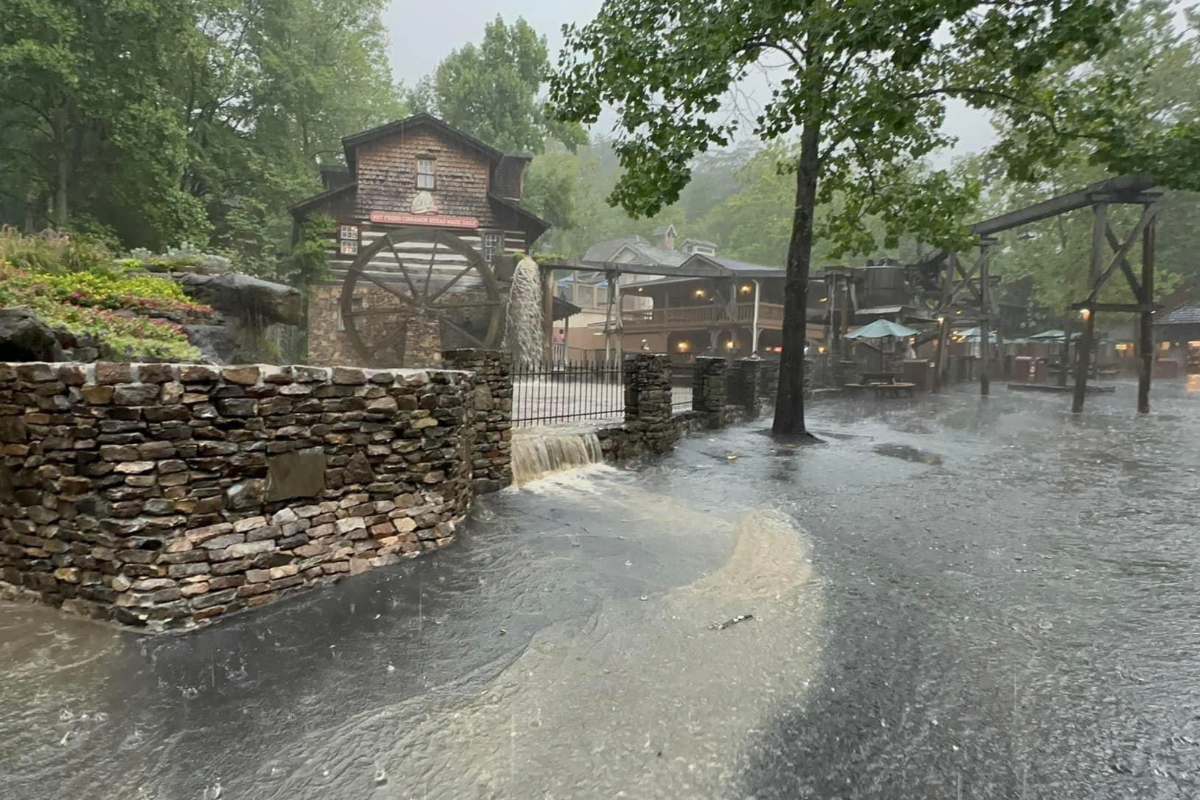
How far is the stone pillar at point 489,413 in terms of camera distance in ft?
25.1

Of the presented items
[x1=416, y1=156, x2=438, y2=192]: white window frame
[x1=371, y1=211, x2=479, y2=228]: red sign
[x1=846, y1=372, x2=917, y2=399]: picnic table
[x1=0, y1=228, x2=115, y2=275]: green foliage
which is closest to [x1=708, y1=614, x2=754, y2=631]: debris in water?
[x1=0, y1=228, x2=115, y2=275]: green foliage

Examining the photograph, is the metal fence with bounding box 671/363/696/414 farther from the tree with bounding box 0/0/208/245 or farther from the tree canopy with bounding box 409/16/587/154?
the tree canopy with bounding box 409/16/587/154

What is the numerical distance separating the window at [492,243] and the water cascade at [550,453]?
15.2m

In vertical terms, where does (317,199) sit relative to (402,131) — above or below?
below

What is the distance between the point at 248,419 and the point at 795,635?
422 centimetres

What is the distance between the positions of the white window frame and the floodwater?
19.6 metres

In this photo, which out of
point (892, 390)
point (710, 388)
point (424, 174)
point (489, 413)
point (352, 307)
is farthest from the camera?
point (892, 390)

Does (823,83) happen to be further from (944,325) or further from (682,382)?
(944,325)

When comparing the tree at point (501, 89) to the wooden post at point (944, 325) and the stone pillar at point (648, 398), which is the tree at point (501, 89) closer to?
the wooden post at point (944, 325)

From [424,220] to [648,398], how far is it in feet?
51.9

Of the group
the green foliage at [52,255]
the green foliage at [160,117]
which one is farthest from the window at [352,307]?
the green foliage at [52,255]

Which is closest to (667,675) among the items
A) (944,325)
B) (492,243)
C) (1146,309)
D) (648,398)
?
(648,398)

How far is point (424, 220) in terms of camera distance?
2312 centimetres

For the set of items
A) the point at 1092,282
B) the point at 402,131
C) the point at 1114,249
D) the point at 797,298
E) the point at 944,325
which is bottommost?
the point at 797,298
